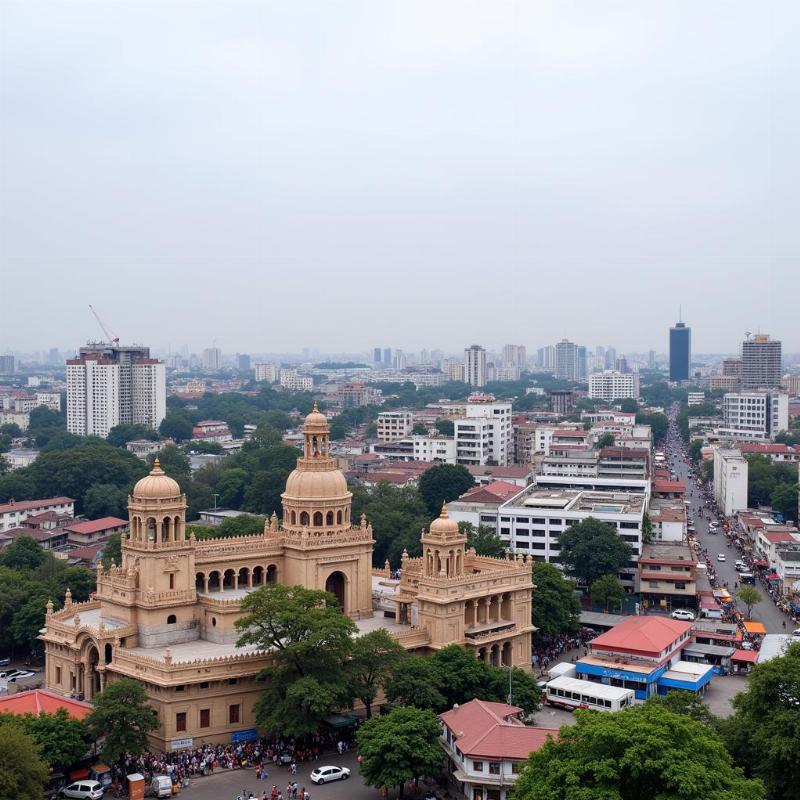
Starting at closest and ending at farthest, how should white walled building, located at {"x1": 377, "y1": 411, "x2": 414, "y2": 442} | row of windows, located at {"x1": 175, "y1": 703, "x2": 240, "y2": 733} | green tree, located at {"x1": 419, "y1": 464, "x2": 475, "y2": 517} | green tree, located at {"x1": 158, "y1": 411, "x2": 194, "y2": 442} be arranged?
1. row of windows, located at {"x1": 175, "y1": 703, "x2": 240, "y2": 733}
2. green tree, located at {"x1": 419, "y1": 464, "x2": 475, "y2": 517}
3. white walled building, located at {"x1": 377, "y1": 411, "x2": 414, "y2": 442}
4. green tree, located at {"x1": 158, "y1": 411, "x2": 194, "y2": 442}

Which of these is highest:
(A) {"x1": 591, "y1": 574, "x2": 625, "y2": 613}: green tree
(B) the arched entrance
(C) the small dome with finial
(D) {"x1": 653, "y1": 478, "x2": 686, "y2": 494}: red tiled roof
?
(C) the small dome with finial

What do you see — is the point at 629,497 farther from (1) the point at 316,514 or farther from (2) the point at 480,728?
(2) the point at 480,728

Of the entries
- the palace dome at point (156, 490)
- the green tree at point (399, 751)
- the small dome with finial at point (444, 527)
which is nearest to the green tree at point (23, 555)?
the palace dome at point (156, 490)

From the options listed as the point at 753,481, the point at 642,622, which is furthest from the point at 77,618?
the point at 753,481

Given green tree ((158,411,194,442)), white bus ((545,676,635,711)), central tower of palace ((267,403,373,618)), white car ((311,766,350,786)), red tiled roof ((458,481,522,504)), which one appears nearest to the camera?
white car ((311,766,350,786))

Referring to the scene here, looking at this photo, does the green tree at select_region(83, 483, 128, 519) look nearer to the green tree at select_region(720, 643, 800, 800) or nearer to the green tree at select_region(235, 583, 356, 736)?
the green tree at select_region(235, 583, 356, 736)

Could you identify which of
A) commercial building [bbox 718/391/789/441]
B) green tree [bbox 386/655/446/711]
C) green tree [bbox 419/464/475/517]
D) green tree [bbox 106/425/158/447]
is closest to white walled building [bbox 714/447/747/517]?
green tree [bbox 419/464/475/517]
